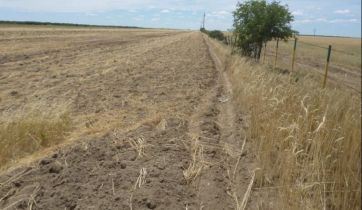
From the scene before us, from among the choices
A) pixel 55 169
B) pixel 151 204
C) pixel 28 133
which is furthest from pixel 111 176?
pixel 28 133

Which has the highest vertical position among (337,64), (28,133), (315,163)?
(315,163)

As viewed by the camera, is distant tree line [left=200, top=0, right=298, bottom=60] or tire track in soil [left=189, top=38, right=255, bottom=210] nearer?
tire track in soil [left=189, top=38, right=255, bottom=210]

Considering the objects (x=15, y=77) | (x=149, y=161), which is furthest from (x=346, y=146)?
(x=15, y=77)

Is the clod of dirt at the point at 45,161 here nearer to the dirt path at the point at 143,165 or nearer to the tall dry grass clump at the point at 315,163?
the dirt path at the point at 143,165

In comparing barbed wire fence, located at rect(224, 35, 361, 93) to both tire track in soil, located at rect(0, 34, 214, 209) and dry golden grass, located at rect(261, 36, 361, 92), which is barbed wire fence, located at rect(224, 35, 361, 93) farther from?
tire track in soil, located at rect(0, 34, 214, 209)

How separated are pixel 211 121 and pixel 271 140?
3.02 m

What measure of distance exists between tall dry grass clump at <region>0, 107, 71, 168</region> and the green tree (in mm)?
21391

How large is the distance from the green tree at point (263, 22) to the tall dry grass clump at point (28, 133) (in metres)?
21.4

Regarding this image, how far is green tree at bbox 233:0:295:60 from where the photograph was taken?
29172mm

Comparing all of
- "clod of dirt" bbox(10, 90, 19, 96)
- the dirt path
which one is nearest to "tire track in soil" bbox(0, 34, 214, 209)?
the dirt path

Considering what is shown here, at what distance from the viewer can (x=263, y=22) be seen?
95.3 feet

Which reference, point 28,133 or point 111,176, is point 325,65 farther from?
point 111,176

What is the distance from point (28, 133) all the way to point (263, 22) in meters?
22.5

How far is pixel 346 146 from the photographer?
4.68 meters
